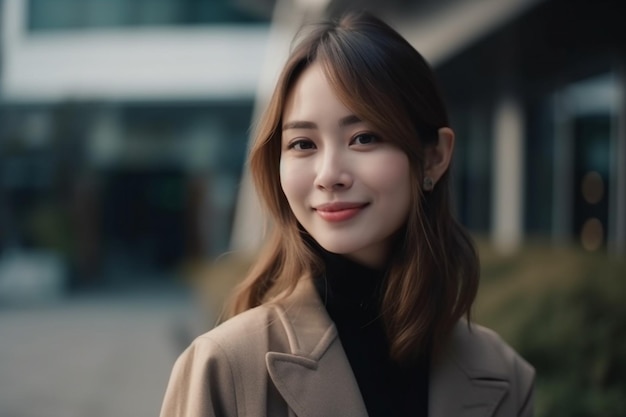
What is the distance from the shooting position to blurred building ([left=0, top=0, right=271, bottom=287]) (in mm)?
26656

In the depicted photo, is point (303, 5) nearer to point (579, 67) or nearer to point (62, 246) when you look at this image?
point (579, 67)

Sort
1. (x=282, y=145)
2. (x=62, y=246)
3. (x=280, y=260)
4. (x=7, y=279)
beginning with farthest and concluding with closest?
(x=62, y=246) < (x=7, y=279) < (x=280, y=260) < (x=282, y=145)

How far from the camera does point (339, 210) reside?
1863 millimetres

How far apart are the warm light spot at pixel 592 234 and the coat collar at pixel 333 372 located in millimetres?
11682

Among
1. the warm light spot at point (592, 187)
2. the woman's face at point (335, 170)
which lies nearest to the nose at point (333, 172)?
the woman's face at point (335, 170)

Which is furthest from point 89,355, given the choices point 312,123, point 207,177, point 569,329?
point 207,177

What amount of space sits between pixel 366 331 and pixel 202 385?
432mm

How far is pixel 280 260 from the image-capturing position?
6.88ft

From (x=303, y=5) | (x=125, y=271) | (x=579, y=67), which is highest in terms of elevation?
(x=303, y=5)

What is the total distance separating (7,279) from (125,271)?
7.89m

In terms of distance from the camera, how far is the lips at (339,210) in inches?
73.1

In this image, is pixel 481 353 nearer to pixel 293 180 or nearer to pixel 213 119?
pixel 293 180

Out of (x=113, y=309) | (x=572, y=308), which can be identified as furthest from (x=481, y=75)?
(x=572, y=308)

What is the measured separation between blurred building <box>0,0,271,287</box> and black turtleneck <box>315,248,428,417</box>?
77.0ft
